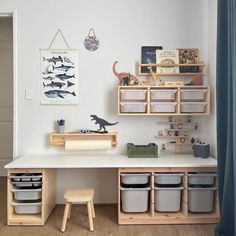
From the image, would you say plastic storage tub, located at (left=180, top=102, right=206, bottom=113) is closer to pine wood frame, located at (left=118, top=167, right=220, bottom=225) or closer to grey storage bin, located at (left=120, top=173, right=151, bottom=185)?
pine wood frame, located at (left=118, top=167, right=220, bottom=225)

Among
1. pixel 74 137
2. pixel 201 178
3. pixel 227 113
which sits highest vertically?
pixel 227 113

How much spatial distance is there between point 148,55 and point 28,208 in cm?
203

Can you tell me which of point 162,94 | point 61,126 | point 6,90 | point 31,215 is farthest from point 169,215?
point 6,90

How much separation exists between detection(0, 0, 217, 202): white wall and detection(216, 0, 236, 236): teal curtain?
2.30ft

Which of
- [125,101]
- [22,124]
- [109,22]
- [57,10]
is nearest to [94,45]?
[109,22]

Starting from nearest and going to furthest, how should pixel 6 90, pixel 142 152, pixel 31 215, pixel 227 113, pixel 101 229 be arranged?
pixel 227 113, pixel 101 229, pixel 31 215, pixel 142 152, pixel 6 90

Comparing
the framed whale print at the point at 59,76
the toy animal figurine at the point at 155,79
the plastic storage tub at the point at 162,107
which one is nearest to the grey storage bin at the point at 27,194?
the framed whale print at the point at 59,76

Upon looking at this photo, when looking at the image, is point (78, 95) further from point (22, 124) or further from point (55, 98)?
point (22, 124)

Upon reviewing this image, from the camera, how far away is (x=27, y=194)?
2336 mm

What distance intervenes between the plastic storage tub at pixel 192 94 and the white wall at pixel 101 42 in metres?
0.43

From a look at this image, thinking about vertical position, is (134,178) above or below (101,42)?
below

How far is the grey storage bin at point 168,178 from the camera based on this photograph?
2348 millimetres

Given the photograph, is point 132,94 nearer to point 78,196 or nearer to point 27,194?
point 78,196

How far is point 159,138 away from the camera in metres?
2.82
